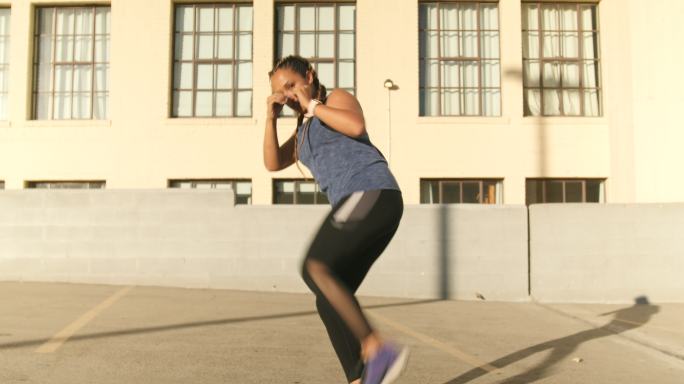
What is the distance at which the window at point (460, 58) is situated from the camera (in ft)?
53.8

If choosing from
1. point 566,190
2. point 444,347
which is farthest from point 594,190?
point 444,347

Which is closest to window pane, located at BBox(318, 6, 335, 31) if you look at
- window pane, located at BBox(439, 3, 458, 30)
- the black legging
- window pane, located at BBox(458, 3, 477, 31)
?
window pane, located at BBox(439, 3, 458, 30)

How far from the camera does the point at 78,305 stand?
28.4 feet

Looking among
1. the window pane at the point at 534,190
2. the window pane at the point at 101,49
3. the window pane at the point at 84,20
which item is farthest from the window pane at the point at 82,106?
the window pane at the point at 534,190

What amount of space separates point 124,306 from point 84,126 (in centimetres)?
855

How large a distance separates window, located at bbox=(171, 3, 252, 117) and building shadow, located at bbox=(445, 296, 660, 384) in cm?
963

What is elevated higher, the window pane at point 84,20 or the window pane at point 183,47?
the window pane at point 84,20

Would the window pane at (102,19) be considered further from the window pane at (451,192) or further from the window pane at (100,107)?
the window pane at (451,192)

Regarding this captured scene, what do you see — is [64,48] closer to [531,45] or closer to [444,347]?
[531,45]

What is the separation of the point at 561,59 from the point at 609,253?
677cm

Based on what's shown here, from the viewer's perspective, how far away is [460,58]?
16.5m

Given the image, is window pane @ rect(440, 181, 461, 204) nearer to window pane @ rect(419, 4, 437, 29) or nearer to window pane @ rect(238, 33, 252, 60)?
window pane @ rect(419, 4, 437, 29)

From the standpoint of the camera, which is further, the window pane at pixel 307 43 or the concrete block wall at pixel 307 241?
the window pane at pixel 307 43

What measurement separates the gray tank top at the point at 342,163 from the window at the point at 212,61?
1308 cm
